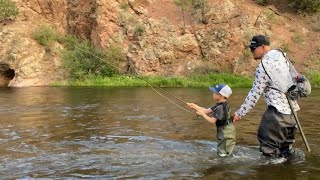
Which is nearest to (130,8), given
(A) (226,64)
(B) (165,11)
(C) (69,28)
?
(B) (165,11)

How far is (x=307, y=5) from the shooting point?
38.2m

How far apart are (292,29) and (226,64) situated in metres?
6.25

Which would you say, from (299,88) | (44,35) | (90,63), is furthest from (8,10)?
(299,88)

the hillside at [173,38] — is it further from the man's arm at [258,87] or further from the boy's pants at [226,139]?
the man's arm at [258,87]

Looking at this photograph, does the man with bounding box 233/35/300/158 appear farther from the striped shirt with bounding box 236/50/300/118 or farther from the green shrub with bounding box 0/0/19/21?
the green shrub with bounding box 0/0/19/21

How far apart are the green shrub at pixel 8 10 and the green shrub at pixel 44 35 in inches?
88.3

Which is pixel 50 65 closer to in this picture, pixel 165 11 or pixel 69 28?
pixel 69 28

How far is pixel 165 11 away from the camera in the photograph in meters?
38.5

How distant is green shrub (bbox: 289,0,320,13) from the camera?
124ft

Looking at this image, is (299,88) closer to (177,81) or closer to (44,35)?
(177,81)

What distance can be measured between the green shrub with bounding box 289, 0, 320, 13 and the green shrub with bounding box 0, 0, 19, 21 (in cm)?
2232

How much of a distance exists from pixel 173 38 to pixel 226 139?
28.3 meters

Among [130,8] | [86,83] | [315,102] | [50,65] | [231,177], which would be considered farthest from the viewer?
[130,8]

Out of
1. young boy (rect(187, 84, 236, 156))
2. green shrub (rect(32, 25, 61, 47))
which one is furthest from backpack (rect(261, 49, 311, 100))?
green shrub (rect(32, 25, 61, 47))
